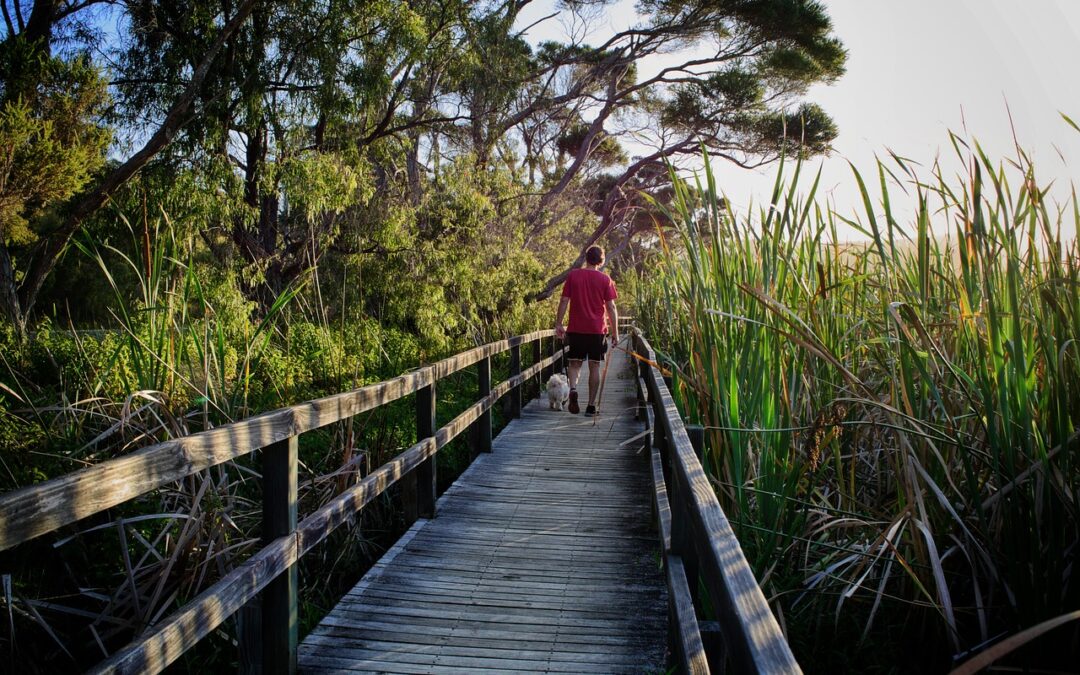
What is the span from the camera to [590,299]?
7.26 meters

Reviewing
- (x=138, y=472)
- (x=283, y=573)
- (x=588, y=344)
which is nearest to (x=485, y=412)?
(x=588, y=344)

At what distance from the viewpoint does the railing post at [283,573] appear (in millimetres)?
2424

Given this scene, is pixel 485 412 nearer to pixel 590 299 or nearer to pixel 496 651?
pixel 590 299

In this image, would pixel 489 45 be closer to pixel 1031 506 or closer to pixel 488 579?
pixel 488 579

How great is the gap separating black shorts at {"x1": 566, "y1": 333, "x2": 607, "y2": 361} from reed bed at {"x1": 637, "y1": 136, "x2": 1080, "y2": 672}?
3898 millimetres

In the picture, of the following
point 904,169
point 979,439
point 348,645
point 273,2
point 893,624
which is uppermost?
point 273,2

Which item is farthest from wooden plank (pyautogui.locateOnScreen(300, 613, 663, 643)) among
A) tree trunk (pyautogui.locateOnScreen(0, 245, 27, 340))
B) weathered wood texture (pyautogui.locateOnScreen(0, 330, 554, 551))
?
tree trunk (pyautogui.locateOnScreen(0, 245, 27, 340))

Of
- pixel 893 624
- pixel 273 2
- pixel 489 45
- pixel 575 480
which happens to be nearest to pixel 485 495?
pixel 575 480

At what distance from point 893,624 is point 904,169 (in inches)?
55.8

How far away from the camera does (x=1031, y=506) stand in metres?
1.75

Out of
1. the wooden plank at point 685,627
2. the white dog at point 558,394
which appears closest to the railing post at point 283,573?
the wooden plank at point 685,627

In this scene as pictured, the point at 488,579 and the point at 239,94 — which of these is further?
the point at 239,94

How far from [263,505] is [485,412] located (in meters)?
3.69

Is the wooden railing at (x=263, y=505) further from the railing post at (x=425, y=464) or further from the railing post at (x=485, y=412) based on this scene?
the railing post at (x=485, y=412)
